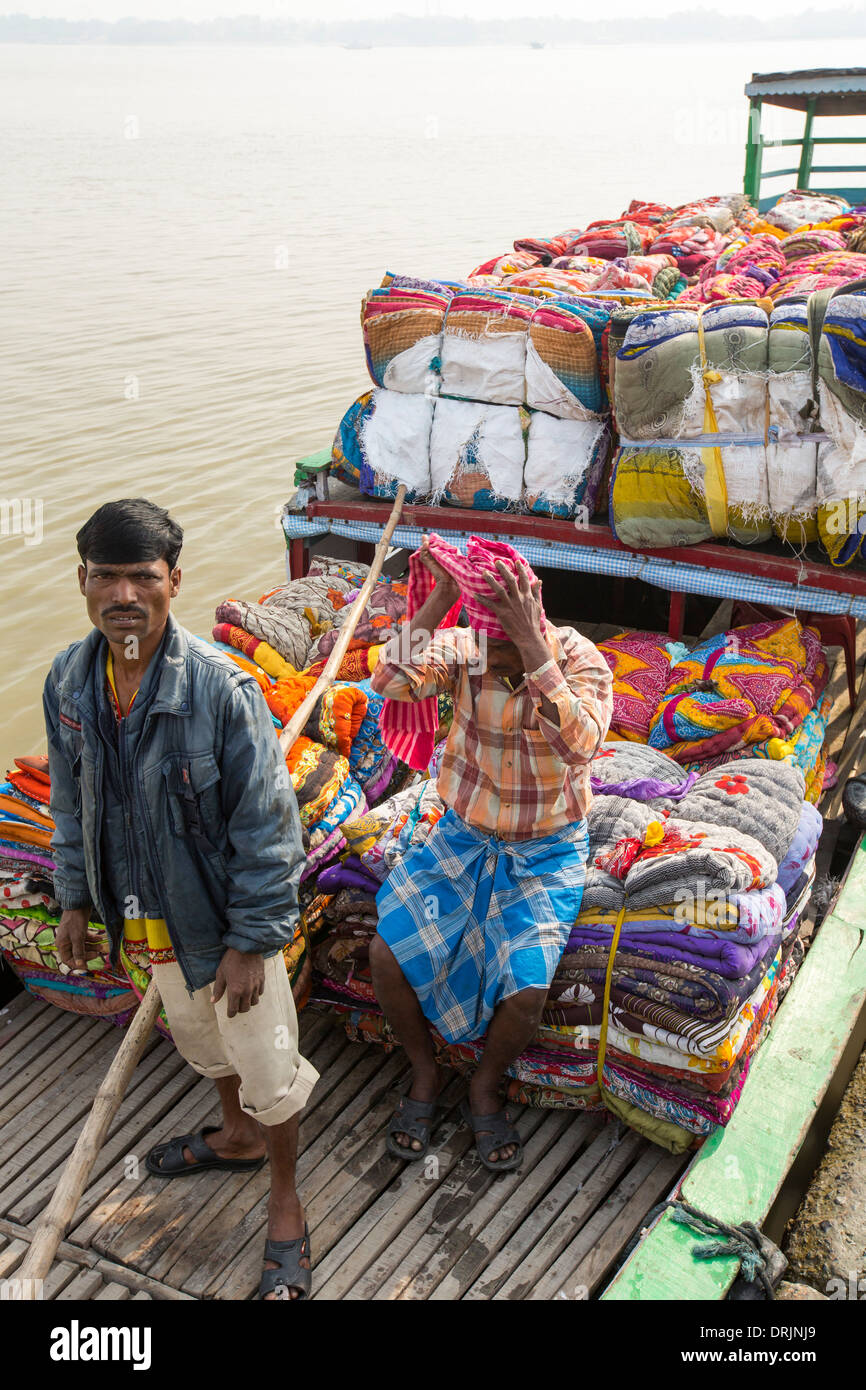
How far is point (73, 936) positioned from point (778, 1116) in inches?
71.2

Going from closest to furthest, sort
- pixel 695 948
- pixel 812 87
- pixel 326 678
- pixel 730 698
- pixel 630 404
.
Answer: pixel 695 948 → pixel 326 678 → pixel 730 698 → pixel 630 404 → pixel 812 87

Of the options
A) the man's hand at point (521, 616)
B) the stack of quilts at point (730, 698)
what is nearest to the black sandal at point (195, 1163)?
the man's hand at point (521, 616)

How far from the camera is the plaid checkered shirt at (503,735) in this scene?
2867 millimetres

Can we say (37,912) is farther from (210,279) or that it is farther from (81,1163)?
(210,279)

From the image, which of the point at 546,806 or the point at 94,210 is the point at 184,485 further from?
the point at 94,210

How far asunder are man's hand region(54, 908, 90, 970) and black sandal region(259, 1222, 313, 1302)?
2.67 feet

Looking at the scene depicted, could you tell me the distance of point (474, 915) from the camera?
9.78 feet

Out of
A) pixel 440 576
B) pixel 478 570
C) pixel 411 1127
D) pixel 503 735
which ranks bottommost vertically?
pixel 411 1127

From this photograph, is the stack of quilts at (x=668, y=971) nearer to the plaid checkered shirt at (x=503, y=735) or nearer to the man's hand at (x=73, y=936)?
the plaid checkered shirt at (x=503, y=735)

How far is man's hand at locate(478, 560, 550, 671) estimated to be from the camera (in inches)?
105

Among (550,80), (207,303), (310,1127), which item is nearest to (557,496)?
(310,1127)

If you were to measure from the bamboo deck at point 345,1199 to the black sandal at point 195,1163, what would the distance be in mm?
25

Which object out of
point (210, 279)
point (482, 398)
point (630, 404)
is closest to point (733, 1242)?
point (630, 404)

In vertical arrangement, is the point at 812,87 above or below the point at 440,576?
above
